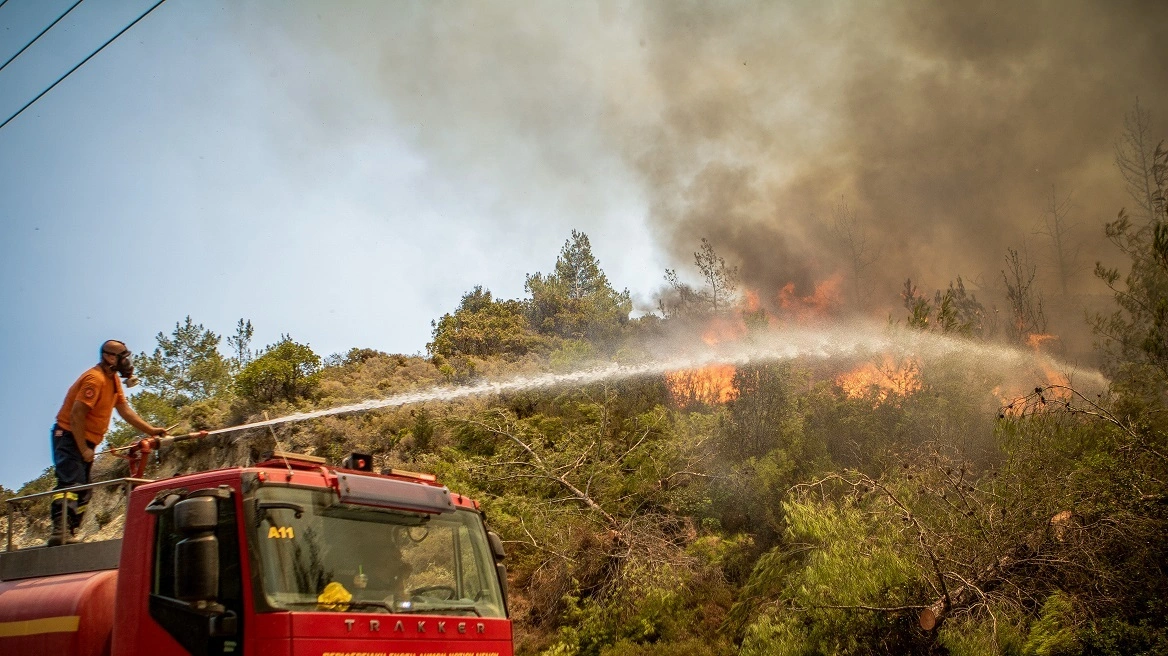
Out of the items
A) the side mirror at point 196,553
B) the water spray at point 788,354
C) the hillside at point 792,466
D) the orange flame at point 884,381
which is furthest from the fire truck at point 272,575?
the orange flame at point 884,381

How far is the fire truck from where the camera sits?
4.79 metres

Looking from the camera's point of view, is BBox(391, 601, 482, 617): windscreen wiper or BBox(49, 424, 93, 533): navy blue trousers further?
BBox(49, 424, 93, 533): navy blue trousers

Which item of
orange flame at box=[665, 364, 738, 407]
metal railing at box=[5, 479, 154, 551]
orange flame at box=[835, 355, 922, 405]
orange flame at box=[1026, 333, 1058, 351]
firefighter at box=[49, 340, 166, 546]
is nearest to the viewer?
metal railing at box=[5, 479, 154, 551]

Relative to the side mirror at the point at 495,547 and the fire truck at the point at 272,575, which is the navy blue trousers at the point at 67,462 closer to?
the fire truck at the point at 272,575

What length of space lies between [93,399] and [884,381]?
13977 millimetres

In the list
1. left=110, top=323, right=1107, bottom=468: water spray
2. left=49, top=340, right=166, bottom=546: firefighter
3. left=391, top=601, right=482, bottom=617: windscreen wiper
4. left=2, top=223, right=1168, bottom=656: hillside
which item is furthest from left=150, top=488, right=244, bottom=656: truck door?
left=110, top=323, right=1107, bottom=468: water spray

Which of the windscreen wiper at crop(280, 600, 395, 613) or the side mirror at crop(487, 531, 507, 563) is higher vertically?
the side mirror at crop(487, 531, 507, 563)

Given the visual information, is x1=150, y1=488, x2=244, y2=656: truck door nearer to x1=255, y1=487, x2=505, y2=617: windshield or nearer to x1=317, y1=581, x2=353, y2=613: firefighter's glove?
x1=255, y1=487, x2=505, y2=617: windshield

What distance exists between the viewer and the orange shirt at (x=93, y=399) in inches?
278

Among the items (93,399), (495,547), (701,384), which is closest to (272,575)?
(495,547)

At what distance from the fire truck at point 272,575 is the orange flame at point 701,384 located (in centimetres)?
1248

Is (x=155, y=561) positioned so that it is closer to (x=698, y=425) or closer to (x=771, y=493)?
(x=771, y=493)

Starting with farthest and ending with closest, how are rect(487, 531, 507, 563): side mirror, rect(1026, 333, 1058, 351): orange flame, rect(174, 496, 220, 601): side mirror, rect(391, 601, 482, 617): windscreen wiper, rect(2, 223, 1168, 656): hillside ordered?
rect(1026, 333, 1058, 351): orange flame
rect(2, 223, 1168, 656): hillside
rect(487, 531, 507, 563): side mirror
rect(391, 601, 482, 617): windscreen wiper
rect(174, 496, 220, 601): side mirror

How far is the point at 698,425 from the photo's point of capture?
16.5 m
